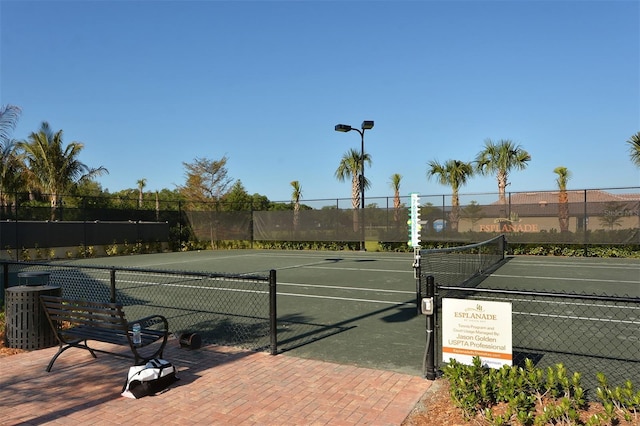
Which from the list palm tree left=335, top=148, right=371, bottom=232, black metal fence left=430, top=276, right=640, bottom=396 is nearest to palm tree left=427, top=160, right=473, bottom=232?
palm tree left=335, top=148, right=371, bottom=232

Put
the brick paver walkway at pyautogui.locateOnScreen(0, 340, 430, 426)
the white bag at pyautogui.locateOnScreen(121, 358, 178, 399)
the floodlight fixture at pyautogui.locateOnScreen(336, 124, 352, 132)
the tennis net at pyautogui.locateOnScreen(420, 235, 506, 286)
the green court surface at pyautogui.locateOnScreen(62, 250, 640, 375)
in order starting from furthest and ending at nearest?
the floodlight fixture at pyautogui.locateOnScreen(336, 124, 352, 132)
the tennis net at pyautogui.locateOnScreen(420, 235, 506, 286)
the green court surface at pyautogui.locateOnScreen(62, 250, 640, 375)
the white bag at pyautogui.locateOnScreen(121, 358, 178, 399)
the brick paver walkway at pyautogui.locateOnScreen(0, 340, 430, 426)

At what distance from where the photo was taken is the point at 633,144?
2395cm

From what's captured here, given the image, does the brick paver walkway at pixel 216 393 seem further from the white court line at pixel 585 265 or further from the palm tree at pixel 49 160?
the palm tree at pixel 49 160

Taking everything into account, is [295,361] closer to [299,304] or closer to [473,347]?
[473,347]

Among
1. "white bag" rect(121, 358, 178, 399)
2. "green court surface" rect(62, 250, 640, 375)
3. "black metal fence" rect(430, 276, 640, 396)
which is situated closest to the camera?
"white bag" rect(121, 358, 178, 399)

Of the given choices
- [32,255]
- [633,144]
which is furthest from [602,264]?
[32,255]

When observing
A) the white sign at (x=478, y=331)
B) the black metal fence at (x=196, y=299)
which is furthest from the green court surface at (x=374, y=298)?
the white sign at (x=478, y=331)

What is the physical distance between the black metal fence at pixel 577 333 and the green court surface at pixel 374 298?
324mm

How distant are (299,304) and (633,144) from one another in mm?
23355

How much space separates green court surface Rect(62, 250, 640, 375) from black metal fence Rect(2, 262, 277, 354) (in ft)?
1.55

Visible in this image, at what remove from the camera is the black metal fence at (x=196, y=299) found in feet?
21.0

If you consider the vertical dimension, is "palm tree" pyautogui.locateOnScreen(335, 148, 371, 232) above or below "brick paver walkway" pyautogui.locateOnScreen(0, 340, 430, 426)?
above

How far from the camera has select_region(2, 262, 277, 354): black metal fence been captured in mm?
6391

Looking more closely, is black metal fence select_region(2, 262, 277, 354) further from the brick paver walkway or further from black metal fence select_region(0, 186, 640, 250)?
black metal fence select_region(0, 186, 640, 250)
